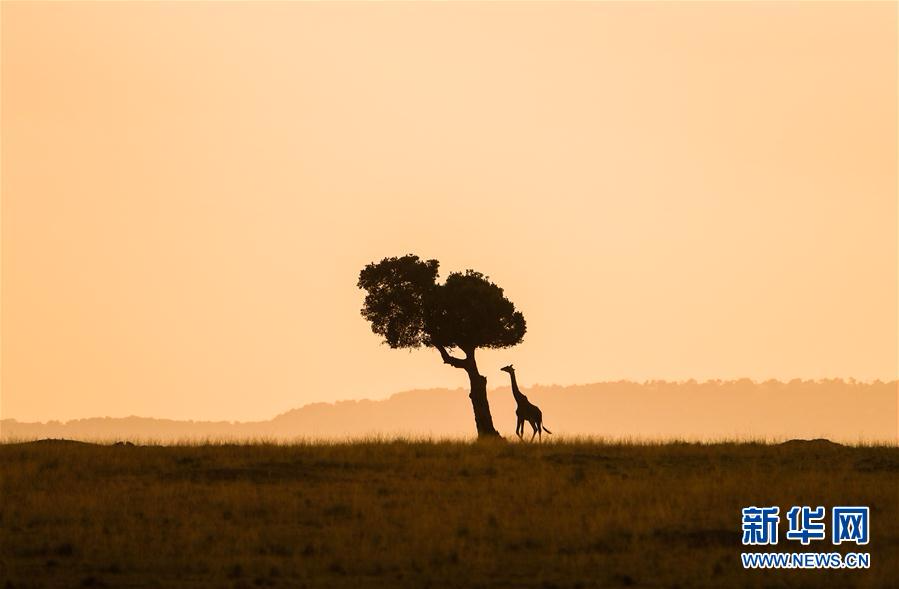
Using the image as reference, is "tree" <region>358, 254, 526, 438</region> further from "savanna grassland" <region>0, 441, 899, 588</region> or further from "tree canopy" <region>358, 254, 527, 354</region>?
"savanna grassland" <region>0, 441, 899, 588</region>

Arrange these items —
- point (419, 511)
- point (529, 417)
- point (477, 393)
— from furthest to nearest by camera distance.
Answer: point (477, 393), point (529, 417), point (419, 511)

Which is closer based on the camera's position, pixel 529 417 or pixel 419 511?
pixel 419 511

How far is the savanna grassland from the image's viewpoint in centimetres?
2466

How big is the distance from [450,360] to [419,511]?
24678mm

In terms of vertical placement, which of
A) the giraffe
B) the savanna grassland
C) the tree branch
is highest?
the tree branch

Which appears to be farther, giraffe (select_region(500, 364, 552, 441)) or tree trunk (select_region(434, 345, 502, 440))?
tree trunk (select_region(434, 345, 502, 440))

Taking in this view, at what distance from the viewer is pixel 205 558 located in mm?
25656

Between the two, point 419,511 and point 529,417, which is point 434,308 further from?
point 419,511

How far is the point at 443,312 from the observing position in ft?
Answer: 180

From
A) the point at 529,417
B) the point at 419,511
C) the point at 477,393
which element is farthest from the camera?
the point at 477,393

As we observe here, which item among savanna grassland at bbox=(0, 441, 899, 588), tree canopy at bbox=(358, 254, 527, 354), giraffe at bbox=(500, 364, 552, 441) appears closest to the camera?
savanna grassland at bbox=(0, 441, 899, 588)

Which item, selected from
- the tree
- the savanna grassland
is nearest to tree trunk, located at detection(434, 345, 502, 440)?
the tree

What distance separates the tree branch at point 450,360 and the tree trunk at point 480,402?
1.53 ft

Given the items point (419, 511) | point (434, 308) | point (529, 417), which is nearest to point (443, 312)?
point (434, 308)
